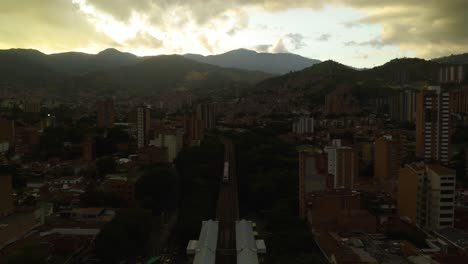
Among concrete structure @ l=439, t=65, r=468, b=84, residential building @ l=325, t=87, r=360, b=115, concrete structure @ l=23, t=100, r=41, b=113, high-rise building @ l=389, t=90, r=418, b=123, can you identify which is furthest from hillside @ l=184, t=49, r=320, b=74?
high-rise building @ l=389, t=90, r=418, b=123

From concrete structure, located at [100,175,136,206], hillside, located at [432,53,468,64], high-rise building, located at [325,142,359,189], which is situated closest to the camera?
concrete structure, located at [100,175,136,206]

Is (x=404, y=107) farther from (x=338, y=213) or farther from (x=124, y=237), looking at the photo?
(x=124, y=237)

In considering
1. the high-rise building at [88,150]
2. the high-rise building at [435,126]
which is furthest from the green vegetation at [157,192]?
the high-rise building at [435,126]

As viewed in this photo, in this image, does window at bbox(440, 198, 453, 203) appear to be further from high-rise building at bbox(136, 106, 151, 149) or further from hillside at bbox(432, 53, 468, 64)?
hillside at bbox(432, 53, 468, 64)

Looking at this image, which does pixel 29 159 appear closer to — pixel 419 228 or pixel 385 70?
pixel 419 228

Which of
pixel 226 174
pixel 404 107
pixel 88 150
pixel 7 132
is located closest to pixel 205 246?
pixel 226 174

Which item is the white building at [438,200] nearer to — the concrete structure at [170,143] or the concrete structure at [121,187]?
the concrete structure at [121,187]
